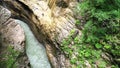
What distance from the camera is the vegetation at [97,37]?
766cm

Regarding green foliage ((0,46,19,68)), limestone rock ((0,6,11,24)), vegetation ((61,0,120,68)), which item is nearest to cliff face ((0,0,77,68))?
vegetation ((61,0,120,68))

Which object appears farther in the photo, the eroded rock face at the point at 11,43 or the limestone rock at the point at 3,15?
the limestone rock at the point at 3,15

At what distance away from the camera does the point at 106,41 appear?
787 centimetres

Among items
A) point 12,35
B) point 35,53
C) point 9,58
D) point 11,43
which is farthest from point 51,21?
point 9,58

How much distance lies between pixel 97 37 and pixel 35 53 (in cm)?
349

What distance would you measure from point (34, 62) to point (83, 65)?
275 cm

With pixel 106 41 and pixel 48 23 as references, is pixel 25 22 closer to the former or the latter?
pixel 48 23

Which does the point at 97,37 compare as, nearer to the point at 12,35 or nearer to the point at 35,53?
the point at 35,53

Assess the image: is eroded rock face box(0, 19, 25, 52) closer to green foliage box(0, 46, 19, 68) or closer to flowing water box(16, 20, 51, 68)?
green foliage box(0, 46, 19, 68)

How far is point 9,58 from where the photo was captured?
350 inches

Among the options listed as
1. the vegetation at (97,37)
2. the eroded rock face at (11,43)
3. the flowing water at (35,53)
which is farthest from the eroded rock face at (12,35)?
the vegetation at (97,37)

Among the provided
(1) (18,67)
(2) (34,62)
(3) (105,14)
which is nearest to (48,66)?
(2) (34,62)

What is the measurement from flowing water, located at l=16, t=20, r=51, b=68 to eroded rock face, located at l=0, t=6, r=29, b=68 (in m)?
0.55

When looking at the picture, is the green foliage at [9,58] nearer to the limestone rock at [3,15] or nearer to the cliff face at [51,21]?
the limestone rock at [3,15]
